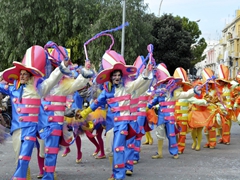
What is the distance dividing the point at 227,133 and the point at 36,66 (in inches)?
302

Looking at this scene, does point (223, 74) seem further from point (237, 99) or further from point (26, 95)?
point (26, 95)

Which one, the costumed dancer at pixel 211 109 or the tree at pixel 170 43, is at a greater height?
the tree at pixel 170 43

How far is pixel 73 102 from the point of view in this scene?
8.80 m

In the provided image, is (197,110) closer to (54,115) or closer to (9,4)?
(54,115)

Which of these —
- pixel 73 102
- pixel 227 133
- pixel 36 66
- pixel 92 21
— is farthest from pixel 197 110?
pixel 92 21

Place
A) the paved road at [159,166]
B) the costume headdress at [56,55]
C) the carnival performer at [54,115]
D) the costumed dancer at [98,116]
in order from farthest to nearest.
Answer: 1. the costumed dancer at [98,116]
2. the paved road at [159,166]
3. the carnival performer at [54,115]
4. the costume headdress at [56,55]

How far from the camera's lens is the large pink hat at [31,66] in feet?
19.5

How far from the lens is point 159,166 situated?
8594 millimetres

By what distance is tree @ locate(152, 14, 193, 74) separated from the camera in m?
31.4

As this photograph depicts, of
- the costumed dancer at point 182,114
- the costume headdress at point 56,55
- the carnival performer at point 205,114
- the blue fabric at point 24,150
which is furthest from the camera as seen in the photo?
the carnival performer at point 205,114

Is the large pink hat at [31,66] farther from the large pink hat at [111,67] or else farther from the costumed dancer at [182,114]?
the costumed dancer at [182,114]

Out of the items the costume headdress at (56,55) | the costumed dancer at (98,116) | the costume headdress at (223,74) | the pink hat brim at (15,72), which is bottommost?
the costumed dancer at (98,116)

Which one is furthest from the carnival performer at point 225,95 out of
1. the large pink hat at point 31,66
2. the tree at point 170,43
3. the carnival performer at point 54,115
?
the tree at point 170,43

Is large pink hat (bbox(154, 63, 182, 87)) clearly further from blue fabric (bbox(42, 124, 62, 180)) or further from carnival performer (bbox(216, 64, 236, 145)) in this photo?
blue fabric (bbox(42, 124, 62, 180))
